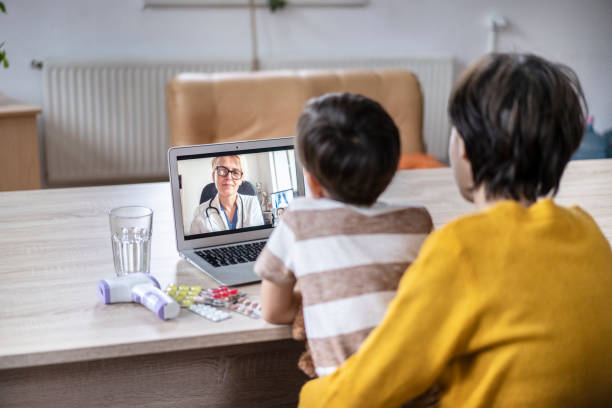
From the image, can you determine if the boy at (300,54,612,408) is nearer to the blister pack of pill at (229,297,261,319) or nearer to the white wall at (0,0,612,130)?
the blister pack of pill at (229,297,261,319)

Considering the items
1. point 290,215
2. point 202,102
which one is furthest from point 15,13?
point 290,215

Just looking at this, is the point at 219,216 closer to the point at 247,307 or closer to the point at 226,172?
the point at 226,172

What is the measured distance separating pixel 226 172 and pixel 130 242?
0.85ft

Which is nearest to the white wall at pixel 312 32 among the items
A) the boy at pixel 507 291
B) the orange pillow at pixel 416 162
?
the orange pillow at pixel 416 162

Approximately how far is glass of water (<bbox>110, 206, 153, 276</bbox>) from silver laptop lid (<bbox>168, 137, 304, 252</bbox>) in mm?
99

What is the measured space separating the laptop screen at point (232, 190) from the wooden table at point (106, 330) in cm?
10

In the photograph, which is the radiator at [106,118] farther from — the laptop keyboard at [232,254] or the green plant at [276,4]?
the laptop keyboard at [232,254]

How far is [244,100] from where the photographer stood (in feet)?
9.62

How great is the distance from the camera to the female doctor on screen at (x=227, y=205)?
1370mm

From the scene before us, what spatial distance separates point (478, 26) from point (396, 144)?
3.29 metres

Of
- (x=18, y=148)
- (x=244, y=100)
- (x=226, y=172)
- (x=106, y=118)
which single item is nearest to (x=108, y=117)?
(x=106, y=118)

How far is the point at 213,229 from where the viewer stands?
138 cm

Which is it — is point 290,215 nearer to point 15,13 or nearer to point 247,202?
point 247,202

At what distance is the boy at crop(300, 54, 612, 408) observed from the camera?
2.74ft
